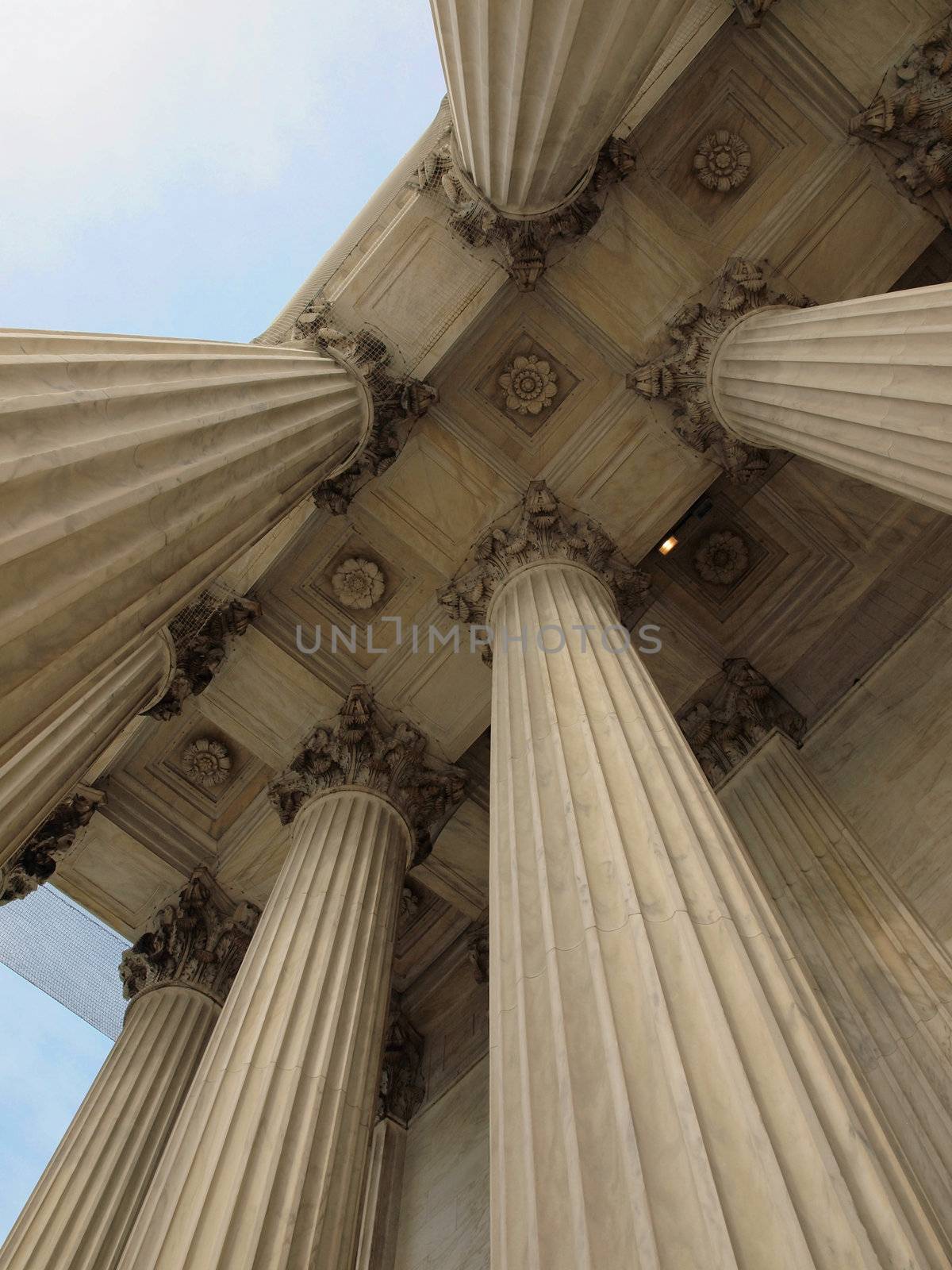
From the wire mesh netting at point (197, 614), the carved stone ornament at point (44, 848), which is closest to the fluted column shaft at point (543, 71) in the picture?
the wire mesh netting at point (197, 614)

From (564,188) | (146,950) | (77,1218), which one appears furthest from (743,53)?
(77,1218)

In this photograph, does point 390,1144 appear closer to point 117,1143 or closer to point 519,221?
point 117,1143

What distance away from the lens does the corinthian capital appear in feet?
39.7

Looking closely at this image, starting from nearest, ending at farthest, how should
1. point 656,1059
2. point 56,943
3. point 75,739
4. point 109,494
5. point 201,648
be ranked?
point 656,1059 < point 109,494 < point 75,739 < point 201,648 < point 56,943

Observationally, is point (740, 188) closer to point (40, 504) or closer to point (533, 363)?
point (533, 363)

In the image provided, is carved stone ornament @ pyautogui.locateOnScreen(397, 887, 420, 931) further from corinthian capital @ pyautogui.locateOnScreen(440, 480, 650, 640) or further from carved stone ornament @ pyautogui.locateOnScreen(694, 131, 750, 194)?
carved stone ornament @ pyautogui.locateOnScreen(694, 131, 750, 194)

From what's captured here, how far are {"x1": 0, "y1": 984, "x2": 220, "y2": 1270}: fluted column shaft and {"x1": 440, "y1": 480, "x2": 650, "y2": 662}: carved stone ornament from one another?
20.6 ft

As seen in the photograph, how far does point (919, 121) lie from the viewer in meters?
11.8

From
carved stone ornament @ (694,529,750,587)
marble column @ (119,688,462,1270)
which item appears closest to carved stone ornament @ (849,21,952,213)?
carved stone ornament @ (694,529,750,587)

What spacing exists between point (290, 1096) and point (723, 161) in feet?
40.0

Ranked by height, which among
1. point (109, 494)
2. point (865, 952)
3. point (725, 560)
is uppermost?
point (725, 560)

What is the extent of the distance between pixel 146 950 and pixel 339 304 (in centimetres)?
933

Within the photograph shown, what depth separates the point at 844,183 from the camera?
12.5 meters

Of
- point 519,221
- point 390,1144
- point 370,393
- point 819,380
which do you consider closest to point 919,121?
point 519,221
